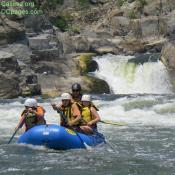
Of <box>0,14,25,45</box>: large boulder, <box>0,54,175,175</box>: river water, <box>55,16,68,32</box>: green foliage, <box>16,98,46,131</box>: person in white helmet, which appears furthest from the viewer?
<box>55,16,68,32</box>: green foliage

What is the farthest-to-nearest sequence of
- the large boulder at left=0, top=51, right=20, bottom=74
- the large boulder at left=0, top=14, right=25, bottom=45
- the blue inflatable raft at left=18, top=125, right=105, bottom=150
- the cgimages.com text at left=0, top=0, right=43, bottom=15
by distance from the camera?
the cgimages.com text at left=0, top=0, right=43, bottom=15 < the large boulder at left=0, top=14, right=25, bottom=45 < the large boulder at left=0, top=51, right=20, bottom=74 < the blue inflatable raft at left=18, top=125, right=105, bottom=150

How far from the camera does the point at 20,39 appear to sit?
91.4 feet

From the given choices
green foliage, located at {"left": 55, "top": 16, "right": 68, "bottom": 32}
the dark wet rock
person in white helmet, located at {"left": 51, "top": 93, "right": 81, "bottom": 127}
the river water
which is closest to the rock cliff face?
green foliage, located at {"left": 55, "top": 16, "right": 68, "bottom": 32}

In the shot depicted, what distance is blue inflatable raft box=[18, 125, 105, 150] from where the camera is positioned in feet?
35.9

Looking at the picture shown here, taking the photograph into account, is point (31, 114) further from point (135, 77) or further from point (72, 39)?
point (72, 39)

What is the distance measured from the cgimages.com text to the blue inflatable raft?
17.9 m

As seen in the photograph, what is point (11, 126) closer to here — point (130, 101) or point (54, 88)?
point (130, 101)

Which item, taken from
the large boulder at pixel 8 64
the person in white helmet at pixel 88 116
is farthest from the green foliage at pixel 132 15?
the person in white helmet at pixel 88 116

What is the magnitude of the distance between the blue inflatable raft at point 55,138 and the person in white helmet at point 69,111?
240 millimetres

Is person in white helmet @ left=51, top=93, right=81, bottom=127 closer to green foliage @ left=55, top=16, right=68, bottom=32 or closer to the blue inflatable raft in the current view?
the blue inflatable raft

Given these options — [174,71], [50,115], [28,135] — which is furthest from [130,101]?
[28,135]

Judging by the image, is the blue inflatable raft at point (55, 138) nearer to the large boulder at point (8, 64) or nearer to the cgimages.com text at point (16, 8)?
the large boulder at point (8, 64)

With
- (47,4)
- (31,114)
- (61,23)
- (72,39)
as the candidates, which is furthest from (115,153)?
(47,4)

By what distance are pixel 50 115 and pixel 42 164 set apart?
839 centimetres
